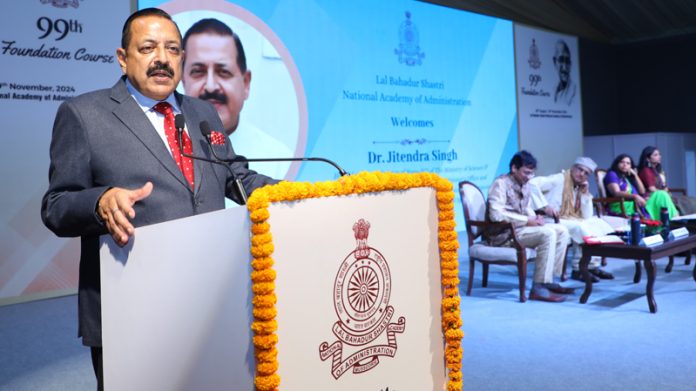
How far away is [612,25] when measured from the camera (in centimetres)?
1156

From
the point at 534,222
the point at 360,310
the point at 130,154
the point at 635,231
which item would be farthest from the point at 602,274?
the point at 130,154

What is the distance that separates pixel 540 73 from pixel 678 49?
→ 13.2ft

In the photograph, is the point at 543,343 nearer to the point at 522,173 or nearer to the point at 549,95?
the point at 522,173

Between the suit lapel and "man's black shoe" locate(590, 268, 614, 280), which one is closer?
the suit lapel

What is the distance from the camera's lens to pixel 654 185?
694 centimetres

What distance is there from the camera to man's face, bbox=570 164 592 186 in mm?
5591

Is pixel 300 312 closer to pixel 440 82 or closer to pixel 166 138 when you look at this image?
pixel 166 138

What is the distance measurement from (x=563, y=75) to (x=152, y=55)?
9925 mm

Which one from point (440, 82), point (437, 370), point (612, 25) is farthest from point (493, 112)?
point (437, 370)

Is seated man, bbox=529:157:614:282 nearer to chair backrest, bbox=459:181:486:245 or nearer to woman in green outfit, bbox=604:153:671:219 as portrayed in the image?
chair backrest, bbox=459:181:486:245

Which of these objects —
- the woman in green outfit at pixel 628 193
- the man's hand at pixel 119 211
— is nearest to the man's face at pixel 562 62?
the woman in green outfit at pixel 628 193

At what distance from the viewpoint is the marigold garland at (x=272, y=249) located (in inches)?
42.5

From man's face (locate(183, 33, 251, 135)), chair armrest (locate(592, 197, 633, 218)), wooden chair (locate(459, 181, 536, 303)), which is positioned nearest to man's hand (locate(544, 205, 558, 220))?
wooden chair (locate(459, 181, 536, 303))

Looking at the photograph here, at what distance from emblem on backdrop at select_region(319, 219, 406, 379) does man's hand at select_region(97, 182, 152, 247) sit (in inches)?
15.4
